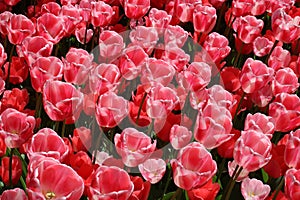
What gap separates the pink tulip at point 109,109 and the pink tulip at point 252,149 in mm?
243

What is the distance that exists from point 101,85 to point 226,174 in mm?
458

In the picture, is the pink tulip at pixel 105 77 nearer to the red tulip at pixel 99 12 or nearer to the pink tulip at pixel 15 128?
the pink tulip at pixel 15 128

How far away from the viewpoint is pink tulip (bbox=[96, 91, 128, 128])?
1.15 m

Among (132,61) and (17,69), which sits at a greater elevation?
(132,61)

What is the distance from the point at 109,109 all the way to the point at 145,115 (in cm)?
23

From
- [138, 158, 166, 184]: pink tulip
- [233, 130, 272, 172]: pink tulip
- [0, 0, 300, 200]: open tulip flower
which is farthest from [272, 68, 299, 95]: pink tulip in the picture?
[138, 158, 166, 184]: pink tulip

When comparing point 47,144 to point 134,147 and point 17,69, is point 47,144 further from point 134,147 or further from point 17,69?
point 17,69

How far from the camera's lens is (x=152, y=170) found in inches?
44.0

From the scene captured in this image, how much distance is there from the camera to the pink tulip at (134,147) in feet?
3.57

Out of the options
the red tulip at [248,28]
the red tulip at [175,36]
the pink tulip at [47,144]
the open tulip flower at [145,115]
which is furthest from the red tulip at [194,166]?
the red tulip at [248,28]

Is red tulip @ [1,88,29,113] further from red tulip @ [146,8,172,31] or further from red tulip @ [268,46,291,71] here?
red tulip @ [268,46,291,71]

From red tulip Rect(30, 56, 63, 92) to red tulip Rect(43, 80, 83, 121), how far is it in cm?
12

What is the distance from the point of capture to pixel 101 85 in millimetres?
1256

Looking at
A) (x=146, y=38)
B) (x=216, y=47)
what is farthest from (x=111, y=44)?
(x=216, y=47)
